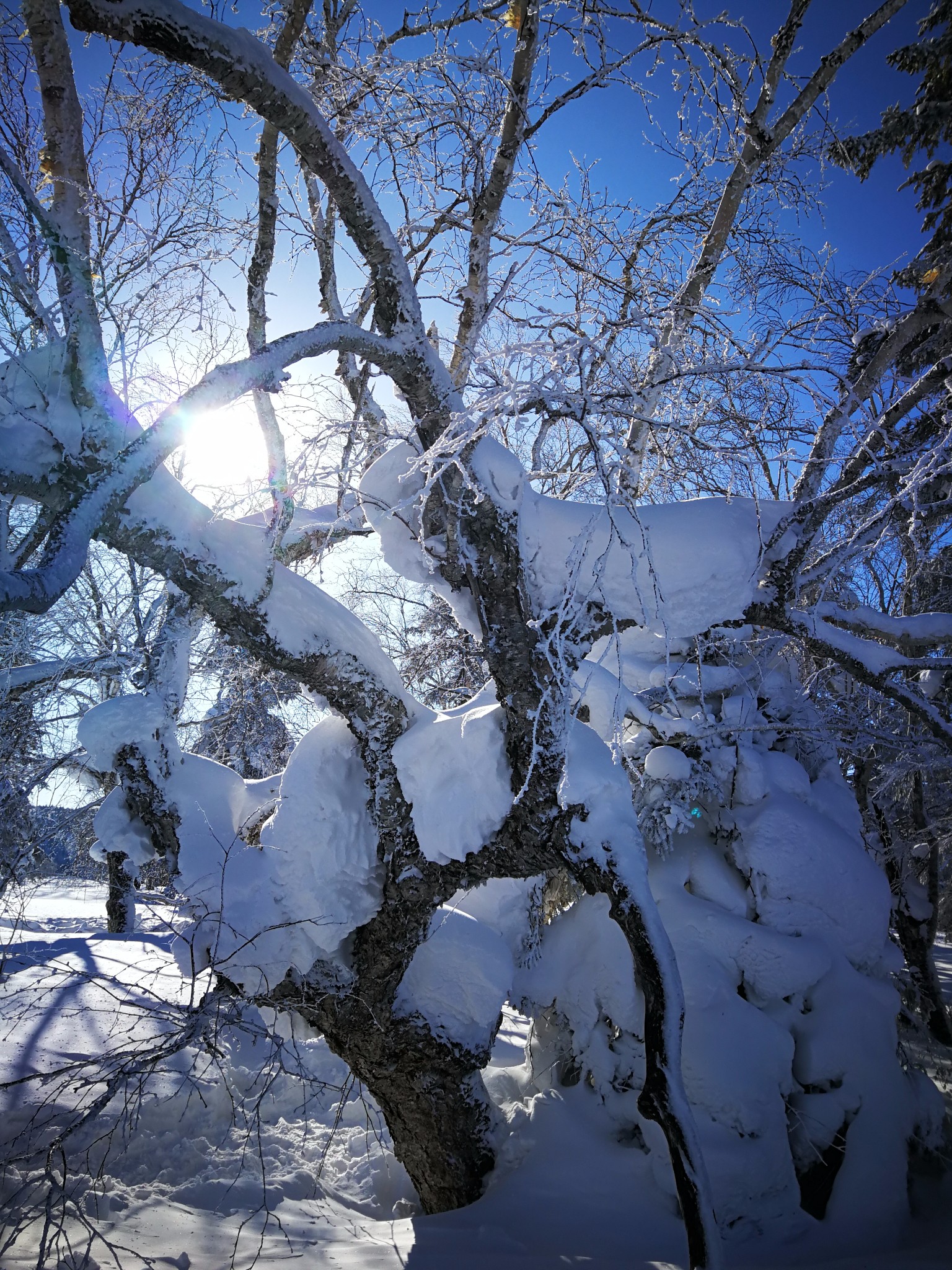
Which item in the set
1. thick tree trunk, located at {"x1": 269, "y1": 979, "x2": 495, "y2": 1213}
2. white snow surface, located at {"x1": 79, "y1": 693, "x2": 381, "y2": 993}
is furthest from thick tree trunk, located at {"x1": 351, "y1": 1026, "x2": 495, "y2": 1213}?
white snow surface, located at {"x1": 79, "y1": 693, "x2": 381, "y2": 993}

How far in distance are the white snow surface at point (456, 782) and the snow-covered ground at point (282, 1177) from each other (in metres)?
0.99

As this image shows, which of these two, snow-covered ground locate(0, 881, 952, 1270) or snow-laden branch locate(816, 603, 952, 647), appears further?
snow-laden branch locate(816, 603, 952, 647)

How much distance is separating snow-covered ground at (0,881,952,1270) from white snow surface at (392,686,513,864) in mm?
995

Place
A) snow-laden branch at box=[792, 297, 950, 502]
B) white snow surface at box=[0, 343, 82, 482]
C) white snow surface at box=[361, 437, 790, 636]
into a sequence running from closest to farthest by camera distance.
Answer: white snow surface at box=[0, 343, 82, 482] → snow-laden branch at box=[792, 297, 950, 502] → white snow surface at box=[361, 437, 790, 636]

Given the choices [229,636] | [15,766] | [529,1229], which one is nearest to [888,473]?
[229,636]

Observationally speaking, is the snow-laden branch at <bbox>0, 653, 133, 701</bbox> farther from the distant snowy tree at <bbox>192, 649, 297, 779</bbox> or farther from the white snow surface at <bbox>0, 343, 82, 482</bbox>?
the white snow surface at <bbox>0, 343, 82, 482</bbox>

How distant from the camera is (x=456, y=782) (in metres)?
3.06

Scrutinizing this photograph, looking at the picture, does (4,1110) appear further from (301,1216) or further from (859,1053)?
(859,1053)

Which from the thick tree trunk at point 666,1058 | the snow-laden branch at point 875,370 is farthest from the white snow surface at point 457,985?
the snow-laden branch at point 875,370

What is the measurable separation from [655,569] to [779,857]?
9.90 feet

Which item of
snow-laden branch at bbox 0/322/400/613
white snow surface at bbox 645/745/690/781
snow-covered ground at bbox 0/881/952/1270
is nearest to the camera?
snow-laden branch at bbox 0/322/400/613

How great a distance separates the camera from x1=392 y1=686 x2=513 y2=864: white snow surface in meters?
3.02

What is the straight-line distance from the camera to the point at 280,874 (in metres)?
3.21

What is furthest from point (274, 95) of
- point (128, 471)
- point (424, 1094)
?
point (424, 1094)
